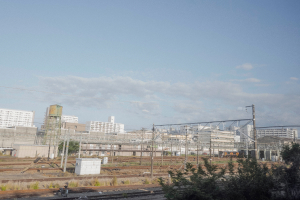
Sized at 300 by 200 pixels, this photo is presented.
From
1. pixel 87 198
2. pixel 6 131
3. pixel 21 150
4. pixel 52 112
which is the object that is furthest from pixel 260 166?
pixel 6 131

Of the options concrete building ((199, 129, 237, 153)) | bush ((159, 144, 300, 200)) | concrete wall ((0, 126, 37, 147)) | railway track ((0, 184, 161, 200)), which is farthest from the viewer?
concrete wall ((0, 126, 37, 147))

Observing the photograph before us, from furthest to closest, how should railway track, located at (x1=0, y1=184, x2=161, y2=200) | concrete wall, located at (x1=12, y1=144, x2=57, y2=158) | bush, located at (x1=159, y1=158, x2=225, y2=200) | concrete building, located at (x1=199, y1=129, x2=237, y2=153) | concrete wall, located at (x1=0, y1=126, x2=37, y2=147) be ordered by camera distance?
concrete wall, located at (x1=0, y1=126, x2=37, y2=147) → concrete wall, located at (x1=12, y1=144, x2=57, y2=158) → concrete building, located at (x1=199, y1=129, x2=237, y2=153) → railway track, located at (x1=0, y1=184, x2=161, y2=200) → bush, located at (x1=159, y1=158, x2=225, y2=200)

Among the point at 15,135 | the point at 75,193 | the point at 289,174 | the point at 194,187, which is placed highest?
the point at 15,135

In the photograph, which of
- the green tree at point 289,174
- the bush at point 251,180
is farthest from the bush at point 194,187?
the green tree at point 289,174

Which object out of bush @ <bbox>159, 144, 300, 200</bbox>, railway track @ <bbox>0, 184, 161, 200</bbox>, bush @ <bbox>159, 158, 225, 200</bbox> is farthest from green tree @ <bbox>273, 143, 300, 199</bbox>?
railway track @ <bbox>0, 184, 161, 200</bbox>

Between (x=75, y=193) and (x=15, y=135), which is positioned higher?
(x=15, y=135)

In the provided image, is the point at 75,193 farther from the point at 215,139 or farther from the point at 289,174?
the point at 215,139

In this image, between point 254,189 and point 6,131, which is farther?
point 6,131

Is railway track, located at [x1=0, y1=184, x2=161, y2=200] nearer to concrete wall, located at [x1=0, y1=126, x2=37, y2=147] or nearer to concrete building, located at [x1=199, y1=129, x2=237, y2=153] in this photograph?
concrete building, located at [x1=199, y1=129, x2=237, y2=153]

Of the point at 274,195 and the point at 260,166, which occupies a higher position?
the point at 260,166

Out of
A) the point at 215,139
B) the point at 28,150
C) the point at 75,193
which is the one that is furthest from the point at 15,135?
the point at 215,139

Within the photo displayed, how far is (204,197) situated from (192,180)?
3.03 feet

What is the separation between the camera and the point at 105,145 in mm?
87062

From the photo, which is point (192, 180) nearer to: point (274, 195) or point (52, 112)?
point (274, 195)
